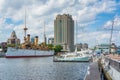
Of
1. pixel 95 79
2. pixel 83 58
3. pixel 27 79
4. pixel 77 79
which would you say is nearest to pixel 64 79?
pixel 77 79

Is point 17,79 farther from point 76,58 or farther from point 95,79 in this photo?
point 76,58

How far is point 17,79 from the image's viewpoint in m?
50.5

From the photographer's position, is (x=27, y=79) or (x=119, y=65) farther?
(x=27, y=79)

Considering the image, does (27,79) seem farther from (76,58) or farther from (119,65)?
(76,58)

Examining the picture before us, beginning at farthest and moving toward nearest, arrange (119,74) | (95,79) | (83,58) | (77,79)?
(83,58) < (77,79) < (95,79) < (119,74)

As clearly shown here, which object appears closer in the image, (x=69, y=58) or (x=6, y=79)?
(x=6, y=79)

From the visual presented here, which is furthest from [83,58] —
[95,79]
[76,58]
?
[95,79]

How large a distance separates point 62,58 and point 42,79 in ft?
245

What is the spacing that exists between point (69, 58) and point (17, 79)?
72258 millimetres

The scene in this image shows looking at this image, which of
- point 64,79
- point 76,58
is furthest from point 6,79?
point 76,58

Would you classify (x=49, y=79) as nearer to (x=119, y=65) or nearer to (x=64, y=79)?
(x=64, y=79)

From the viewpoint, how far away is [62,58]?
410 ft

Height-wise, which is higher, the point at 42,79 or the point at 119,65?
the point at 119,65

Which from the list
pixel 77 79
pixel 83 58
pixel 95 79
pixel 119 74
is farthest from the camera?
pixel 83 58
